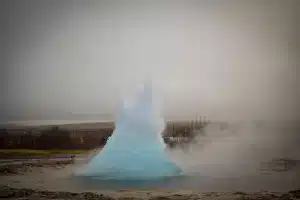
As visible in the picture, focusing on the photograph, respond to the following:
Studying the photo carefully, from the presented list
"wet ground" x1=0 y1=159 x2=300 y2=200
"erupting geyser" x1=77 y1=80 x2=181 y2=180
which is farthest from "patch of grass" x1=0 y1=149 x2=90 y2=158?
"erupting geyser" x1=77 y1=80 x2=181 y2=180

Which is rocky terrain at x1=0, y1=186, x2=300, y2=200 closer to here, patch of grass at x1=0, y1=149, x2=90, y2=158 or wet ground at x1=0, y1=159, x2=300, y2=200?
wet ground at x1=0, y1=159, x2=300, y2=200

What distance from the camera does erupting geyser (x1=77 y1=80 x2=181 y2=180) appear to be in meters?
2.43

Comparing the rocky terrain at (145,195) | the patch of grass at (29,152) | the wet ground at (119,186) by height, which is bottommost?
the rocky terrain at (145,195)

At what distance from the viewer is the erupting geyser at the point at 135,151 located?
2.43m

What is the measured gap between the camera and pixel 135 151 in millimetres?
2441

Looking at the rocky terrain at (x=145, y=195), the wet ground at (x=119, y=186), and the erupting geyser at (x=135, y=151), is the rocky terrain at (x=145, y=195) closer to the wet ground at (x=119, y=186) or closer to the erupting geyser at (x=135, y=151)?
the wet ground at (x=119, y=186)

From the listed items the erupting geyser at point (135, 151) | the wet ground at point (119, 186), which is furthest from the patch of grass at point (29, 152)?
the erupting geyser at point (135, 151)

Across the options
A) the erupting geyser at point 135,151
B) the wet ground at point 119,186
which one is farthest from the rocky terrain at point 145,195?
the erupting geyser at point 135,151

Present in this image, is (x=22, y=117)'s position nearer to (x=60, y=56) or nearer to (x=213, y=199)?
(x=60, y=56)

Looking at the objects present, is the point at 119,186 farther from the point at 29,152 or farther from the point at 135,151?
the point at 29,152

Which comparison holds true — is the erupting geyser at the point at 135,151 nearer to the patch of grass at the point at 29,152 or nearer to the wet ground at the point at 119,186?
the wet ground at the point at 119,186

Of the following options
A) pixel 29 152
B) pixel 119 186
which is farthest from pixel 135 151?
pixel 29 152

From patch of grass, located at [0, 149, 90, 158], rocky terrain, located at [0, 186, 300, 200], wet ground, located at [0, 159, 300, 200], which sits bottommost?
rocky terrain, located at [0, 186, 300, 200]

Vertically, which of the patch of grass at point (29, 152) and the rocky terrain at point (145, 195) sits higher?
the patch of grass at point (29, 152)
